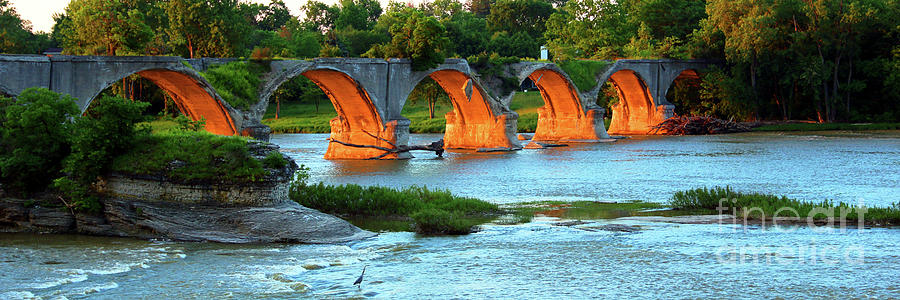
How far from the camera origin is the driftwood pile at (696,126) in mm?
71000

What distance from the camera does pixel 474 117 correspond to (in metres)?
57.9

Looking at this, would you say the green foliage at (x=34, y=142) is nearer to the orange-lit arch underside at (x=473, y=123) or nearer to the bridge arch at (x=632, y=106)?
the orange-lit arch underside at (x=473, y=123)

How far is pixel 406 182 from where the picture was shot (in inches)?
1383

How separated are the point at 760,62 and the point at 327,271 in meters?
59.8

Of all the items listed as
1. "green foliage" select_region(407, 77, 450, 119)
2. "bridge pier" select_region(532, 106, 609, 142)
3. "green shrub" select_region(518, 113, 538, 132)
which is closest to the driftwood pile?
"bridge pier" select_region(532, 106, 609, 142)

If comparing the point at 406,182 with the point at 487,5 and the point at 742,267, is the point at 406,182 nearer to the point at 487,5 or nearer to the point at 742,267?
the point at 742,267

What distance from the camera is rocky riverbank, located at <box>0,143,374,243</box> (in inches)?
794

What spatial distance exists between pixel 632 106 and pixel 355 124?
3176cm

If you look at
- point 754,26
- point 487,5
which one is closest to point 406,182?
point 754,26

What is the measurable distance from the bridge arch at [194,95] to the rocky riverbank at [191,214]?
56.7 ft

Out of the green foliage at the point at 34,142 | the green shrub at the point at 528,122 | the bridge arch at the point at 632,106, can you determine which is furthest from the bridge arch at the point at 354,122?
the green shrub at the point at 528,122

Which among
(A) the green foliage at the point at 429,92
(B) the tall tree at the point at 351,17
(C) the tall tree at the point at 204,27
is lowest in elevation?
(A) the green foliage at the point at 429,92

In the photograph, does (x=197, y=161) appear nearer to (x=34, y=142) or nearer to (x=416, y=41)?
(x=34, y=142)

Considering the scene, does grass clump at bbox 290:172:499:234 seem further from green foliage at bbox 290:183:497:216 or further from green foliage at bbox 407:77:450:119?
green foliage at bbox 407:77:450:119
